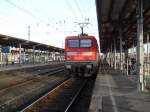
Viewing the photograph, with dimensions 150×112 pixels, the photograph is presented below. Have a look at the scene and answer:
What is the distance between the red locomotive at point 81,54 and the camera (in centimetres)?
2252

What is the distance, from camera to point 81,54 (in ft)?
74.6

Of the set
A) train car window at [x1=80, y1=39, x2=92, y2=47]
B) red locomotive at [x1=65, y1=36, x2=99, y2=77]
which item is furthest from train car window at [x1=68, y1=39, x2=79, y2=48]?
train car window at [x1=80, y1=39, x2=92, y2=47]

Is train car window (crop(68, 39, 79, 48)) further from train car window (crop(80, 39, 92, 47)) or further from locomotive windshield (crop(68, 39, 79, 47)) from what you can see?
train car window (crop(80, 39, 92, 47))

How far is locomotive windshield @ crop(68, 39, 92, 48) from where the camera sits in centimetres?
2305

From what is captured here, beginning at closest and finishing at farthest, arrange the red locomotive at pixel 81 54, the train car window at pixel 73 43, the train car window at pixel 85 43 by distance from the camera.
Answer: the red locomotive at pixel 81 54 → the train car window at pixel 85 43 → the train car window at pixel 73 43

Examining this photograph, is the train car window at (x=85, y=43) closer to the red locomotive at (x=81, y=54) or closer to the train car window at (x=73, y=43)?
the red locomotive at (x=81, y=54)

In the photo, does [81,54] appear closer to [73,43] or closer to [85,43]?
[85,43]

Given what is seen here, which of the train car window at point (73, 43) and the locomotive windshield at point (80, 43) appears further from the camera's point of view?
the train car window at point (73, 43)

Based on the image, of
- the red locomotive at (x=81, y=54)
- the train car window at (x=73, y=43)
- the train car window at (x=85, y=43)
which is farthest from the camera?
the train car window at (x=73, y=43)

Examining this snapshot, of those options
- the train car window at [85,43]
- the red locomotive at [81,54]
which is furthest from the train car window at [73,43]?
the train car window at [85,43]

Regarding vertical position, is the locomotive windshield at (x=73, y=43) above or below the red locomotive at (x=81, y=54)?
above

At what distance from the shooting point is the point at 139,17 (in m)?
12.9

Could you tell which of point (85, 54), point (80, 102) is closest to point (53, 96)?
point (80, 102)

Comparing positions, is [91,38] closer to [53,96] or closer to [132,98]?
[53,96]
